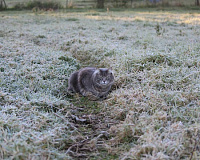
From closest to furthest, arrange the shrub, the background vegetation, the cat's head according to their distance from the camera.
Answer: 1. the cat's head
2. the shrub
3. the background vegetation

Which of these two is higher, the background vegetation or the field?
the background vegetation

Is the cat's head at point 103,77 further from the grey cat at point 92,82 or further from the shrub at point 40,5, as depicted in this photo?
the shrub at point 40,5

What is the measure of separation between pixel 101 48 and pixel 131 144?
3717mm

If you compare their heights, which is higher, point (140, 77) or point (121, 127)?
point (140, 77)

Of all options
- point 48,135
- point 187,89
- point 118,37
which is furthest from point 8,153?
point 118,37

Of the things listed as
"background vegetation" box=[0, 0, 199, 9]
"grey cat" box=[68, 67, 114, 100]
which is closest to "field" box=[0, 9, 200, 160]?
"grey cat" box=[68, 67, 114, 100]

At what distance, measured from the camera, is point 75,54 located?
5945 millimetres

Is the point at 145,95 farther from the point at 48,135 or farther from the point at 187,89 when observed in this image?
the point at 48,135

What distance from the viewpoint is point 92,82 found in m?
3.77

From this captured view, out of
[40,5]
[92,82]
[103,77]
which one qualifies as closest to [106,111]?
[103,77]

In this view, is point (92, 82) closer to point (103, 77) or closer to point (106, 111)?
point (103, 77)

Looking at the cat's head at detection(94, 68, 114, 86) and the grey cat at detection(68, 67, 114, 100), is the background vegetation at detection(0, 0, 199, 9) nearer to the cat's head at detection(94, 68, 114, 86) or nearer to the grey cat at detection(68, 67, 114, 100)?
the grey cat at detection(68, 67, 114, 100)

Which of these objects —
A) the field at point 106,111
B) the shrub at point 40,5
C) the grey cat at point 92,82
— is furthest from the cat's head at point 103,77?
the shrub at point 40,5

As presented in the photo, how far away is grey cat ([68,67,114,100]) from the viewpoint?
3.55 meters
